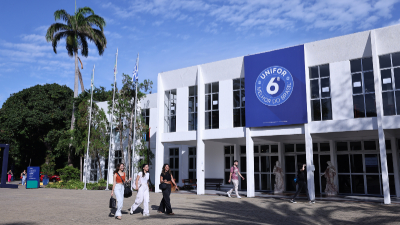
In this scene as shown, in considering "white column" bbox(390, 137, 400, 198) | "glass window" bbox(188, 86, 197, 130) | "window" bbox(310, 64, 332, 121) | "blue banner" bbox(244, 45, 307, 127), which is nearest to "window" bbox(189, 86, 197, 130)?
"glass window" bbox(188, 86, 197, 130)

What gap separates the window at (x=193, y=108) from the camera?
20766 mm

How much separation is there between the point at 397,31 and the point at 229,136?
944 cm

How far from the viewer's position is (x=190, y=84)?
2108 cm

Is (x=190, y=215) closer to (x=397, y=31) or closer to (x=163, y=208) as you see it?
(x=163, y=208)

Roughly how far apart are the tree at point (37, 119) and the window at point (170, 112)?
1740cm

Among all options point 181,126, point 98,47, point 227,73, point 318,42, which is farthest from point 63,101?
point 318,42

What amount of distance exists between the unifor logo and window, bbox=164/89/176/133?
20.2 ft

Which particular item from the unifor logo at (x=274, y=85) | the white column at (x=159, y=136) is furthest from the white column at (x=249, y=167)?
the white column at (x=159, y=136)

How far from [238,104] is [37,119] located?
26011mm

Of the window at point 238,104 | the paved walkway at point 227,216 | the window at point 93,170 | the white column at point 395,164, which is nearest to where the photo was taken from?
the paved walkway at point 227,216

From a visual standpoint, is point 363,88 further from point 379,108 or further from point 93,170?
point 93,170

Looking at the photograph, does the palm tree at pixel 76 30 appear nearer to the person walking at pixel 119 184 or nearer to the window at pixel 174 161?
the window at pixel 174 161

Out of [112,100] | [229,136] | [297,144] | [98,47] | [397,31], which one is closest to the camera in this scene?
[397,31]

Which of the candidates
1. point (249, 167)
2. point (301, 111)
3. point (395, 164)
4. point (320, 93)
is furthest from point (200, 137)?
point (395, 164)
